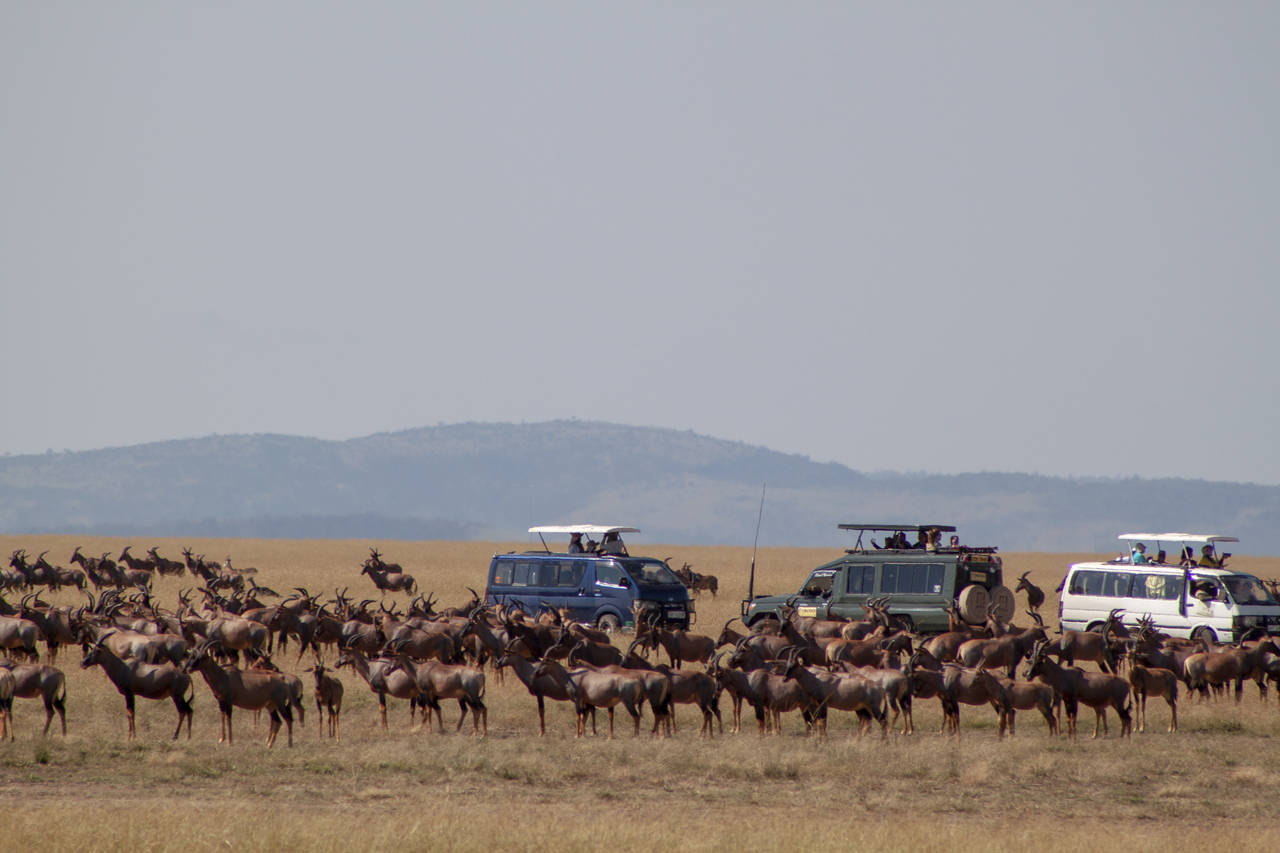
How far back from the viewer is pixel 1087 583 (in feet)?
105

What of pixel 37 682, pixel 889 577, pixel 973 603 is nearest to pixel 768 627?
pixel 889 577

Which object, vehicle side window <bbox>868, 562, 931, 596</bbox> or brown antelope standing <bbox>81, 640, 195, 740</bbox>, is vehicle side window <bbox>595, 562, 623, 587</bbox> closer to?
vehicle side window <bbox>868, 562, 931, 596</bbox>

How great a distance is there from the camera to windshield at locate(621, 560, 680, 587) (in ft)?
109

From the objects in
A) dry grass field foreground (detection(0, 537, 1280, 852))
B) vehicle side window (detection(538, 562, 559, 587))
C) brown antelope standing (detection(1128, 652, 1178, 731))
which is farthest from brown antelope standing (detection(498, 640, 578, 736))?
vehicle side window (detection(538, 562, 559, 587))

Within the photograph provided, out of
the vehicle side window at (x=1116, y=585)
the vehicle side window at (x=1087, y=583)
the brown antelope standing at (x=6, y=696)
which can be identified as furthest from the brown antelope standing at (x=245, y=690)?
the vehicle side window at (x=1116, y=585)

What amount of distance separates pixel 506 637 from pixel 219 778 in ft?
31.6

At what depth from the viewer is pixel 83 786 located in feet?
58.4

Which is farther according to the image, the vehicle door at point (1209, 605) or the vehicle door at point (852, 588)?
the vehicle door at point (852, 588)

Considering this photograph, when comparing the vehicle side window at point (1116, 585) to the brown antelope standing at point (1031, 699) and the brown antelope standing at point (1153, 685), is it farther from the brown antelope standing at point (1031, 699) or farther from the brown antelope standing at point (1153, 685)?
the brown antelope standing at point (1031, 699)

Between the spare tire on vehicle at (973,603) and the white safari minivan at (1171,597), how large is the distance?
2154 mm

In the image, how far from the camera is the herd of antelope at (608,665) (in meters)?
21.2

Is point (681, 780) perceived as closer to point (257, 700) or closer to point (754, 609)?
point (257, 700)

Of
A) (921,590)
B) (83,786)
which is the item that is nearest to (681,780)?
(83,786)

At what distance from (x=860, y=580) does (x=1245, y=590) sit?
7.66m
